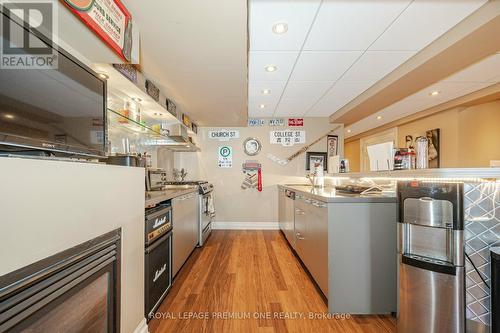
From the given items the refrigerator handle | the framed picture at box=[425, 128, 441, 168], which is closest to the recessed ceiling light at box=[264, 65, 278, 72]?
the refrigerator handle

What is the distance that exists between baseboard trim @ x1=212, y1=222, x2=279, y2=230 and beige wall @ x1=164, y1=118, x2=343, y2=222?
6 cm

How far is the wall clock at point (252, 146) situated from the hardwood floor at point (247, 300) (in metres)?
2.02

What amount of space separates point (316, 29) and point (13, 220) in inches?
80.6

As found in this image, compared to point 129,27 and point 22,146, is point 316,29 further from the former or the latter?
point 22,146

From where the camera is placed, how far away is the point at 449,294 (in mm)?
1118

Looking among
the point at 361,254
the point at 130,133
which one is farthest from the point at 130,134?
the point at 361,254

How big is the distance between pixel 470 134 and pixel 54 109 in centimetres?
526

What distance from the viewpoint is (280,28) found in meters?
1.63

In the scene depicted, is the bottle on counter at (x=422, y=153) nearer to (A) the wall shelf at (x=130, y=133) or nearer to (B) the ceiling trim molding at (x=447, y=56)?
(B) the ceiling trim molding at (x=447, y=56)

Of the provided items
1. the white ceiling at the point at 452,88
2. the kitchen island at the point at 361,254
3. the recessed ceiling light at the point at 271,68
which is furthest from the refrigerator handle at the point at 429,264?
the white ceiling at the point at 452,88

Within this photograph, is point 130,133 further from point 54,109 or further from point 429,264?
point 429,264

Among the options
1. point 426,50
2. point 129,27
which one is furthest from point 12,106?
point 426,50

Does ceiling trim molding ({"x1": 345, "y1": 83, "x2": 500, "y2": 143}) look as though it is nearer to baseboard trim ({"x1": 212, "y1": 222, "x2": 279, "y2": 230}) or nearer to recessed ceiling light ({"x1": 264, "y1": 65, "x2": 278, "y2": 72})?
recessed ceiling light ({"x1": 264, "y1": 65, "x2": 278, "y2": 72})

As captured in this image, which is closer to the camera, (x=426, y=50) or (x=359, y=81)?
(x=426, y=50)
